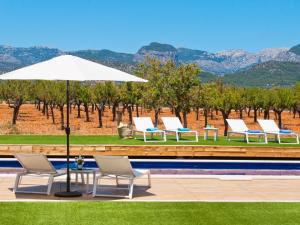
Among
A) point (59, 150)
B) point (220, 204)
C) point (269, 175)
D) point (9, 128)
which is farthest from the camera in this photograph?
point (9, 128)

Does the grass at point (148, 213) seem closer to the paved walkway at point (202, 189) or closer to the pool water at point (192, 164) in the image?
the paved walkway at point (202, 189)

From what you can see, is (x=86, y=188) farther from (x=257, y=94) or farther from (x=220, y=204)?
(x=257, y=94)

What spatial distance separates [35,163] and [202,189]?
9.33 feet

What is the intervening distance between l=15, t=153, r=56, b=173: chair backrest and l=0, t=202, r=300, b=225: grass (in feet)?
2.64

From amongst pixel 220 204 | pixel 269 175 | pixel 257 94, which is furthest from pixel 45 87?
pixel 220 204

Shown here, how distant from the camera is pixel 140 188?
9281 millimetres

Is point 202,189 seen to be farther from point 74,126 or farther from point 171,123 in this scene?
point 74,126

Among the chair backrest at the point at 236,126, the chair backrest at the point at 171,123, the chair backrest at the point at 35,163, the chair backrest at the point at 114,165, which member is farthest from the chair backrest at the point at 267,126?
the chair backrest at the point at 35,163

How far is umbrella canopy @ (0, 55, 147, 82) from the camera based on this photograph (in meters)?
7.84

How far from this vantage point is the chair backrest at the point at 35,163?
8.24 metres

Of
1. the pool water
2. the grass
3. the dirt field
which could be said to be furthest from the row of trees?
the grass

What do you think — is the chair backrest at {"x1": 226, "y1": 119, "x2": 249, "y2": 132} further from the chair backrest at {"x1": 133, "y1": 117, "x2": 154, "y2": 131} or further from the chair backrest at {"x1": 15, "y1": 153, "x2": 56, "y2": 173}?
the chair backrest at {"x1": 15, "y1": 153, "x2": 56, "y2": 173}

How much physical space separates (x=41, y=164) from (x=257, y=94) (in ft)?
143

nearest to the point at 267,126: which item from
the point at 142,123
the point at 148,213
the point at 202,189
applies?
the point at 142,123
